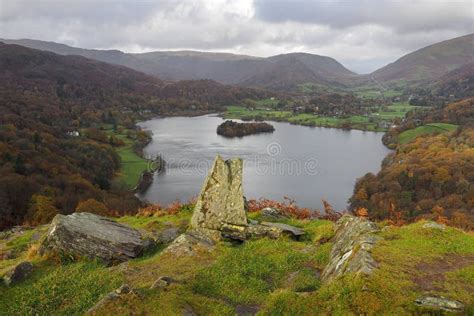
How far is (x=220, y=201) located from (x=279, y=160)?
91.2 m

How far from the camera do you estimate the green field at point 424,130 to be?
12988cm

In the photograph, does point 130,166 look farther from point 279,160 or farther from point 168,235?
point 168,235

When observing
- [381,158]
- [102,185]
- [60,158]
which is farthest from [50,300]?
[381,158]

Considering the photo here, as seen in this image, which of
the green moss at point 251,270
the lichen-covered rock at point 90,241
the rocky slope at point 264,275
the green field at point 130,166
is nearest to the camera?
the rocky slope at point 264,275

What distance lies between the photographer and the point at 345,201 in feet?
235

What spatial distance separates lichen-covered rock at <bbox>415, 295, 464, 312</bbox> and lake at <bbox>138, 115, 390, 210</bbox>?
5906 cm

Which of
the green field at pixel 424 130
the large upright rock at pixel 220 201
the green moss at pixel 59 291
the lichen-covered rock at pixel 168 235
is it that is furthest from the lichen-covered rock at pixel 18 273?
the green field at pixel 424 130

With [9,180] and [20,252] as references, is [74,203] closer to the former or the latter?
[9,180]

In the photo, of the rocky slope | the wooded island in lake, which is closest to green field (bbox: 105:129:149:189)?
the wooded island in lake

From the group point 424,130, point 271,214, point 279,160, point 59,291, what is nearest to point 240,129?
point 279,160

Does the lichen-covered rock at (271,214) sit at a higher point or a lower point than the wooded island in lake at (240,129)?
higher

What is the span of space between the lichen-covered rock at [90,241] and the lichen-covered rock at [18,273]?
1.12 metres

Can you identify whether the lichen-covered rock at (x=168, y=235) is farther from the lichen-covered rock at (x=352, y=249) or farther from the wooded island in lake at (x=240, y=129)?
the wooded island in lake at (x=240, y=129)

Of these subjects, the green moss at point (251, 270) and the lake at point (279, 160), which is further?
the lake at point (279, 160)
